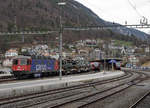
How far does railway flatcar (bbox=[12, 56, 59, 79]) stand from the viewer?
33406 mm

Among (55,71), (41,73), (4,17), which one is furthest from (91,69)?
(4,17)

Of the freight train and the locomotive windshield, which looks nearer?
the freight train

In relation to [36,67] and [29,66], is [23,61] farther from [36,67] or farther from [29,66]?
[36,67]

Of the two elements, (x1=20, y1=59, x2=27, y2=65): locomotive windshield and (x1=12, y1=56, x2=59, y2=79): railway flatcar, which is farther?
(x1=20, y1=59, x2=27, y2=65): locomotive windshield

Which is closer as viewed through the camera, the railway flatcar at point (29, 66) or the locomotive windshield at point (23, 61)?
the railway flatcar at point (29, 66)

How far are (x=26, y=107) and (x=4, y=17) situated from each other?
6980 inches

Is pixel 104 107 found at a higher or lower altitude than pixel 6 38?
lower

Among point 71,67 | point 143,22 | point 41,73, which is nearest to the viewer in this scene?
point 143,22

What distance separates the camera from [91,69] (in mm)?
58688

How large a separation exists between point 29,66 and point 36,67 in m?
1.86

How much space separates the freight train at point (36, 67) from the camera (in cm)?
3350

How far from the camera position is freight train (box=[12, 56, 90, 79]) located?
33.5m

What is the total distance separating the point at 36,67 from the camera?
35781 millimetres

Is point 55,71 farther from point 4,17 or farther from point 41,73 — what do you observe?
point 4,17
